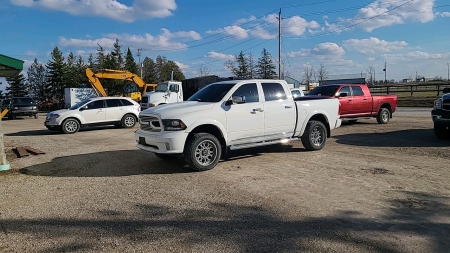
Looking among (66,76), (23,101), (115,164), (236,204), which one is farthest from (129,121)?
(66,76)

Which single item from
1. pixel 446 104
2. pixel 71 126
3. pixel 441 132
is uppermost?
pixel 446 104

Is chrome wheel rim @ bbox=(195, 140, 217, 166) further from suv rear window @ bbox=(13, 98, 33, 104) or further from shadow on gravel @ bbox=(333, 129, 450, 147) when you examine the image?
suv rear window @ bbox=(13, 98, 33, 104)

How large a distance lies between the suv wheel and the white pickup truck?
976 cm

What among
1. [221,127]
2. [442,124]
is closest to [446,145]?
[442,124]

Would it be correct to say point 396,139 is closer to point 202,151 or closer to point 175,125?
point 202,151

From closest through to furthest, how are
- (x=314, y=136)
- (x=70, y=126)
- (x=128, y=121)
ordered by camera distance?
(x=314, y=136) < (x=70, y=126) < (x=128, y=121)

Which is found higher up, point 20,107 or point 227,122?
point 20,107

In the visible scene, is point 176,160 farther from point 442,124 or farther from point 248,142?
point 442,124

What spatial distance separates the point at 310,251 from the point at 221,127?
13.5 feet

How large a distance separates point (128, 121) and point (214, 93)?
10548 mm

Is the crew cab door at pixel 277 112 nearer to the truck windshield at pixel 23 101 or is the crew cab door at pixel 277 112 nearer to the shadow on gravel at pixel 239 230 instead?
the shadow on gravel at pixel 239 230

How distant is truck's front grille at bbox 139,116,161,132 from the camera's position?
705cm

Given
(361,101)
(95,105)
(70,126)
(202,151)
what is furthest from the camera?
(95,105)

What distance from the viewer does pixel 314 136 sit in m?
9.16
